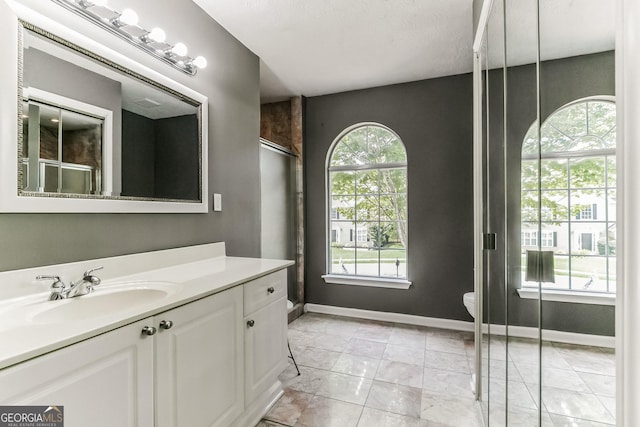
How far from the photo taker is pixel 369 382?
2090mm

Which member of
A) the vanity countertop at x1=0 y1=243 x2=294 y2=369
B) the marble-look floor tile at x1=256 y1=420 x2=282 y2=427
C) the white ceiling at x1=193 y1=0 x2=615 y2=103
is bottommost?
the marble-look floor tile at x1=256 y1=420 x2=282 y2=427

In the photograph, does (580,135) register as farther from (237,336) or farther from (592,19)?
(237,336)

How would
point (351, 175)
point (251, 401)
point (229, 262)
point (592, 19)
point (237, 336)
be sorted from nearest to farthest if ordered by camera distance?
point (592, 19) → point (237, 336) → point (251, 401) → point (229, 262) → point (351, 175)

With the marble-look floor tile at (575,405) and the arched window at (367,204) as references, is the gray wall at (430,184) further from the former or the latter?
the marble-look floor tile at (575,405)

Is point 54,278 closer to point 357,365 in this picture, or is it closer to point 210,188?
point 210,188

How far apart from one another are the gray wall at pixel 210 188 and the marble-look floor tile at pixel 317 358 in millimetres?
932

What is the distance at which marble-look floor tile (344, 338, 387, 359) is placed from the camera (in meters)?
2.51

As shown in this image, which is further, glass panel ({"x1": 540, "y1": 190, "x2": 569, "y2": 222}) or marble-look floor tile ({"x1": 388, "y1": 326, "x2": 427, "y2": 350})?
marble-look floor tile ({"x1": 388, "y1": 326, "x2": 427, "y2": 350})

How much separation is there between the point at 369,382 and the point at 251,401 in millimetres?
882

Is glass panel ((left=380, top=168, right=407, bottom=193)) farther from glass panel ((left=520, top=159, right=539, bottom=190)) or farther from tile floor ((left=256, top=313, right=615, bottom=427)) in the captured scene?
glass panel ((left=520, top=159, right=539, bottom=190))

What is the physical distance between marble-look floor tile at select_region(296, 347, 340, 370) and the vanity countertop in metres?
0.98

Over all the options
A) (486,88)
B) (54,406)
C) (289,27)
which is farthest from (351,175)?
(54,406)

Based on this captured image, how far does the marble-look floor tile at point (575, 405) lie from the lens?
60 centimetres

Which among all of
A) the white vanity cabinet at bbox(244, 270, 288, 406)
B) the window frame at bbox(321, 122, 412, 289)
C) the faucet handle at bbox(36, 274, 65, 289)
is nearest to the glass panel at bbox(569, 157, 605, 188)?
the white vanity cabinet at bbox(244, 270, 288, 406)
